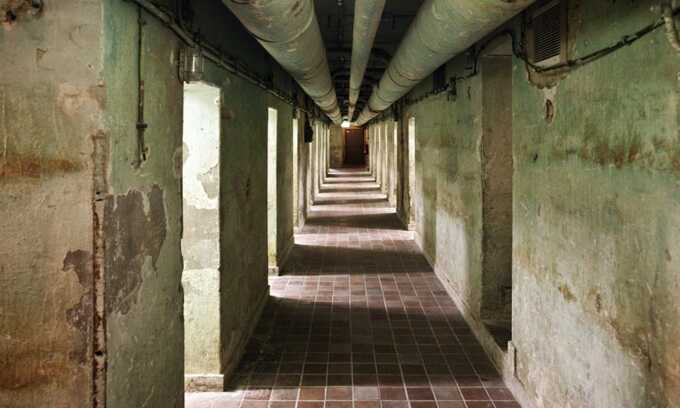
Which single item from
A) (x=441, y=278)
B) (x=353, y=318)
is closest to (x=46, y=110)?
(x=353, y=318)

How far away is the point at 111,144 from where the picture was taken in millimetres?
2074

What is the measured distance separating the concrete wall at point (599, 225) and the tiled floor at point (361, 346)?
1.76ft

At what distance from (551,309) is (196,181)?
2.73 meters

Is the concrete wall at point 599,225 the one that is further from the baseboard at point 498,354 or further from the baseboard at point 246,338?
the baseboard at point 246,338

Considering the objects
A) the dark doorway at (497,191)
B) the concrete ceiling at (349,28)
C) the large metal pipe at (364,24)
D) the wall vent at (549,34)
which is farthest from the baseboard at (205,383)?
the concrete ceiling at (349,28)

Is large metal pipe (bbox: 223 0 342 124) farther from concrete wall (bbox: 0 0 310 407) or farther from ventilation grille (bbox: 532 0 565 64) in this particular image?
ventilation grille (bbox: 532 0 565 64)

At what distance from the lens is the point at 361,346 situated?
16.4 ft

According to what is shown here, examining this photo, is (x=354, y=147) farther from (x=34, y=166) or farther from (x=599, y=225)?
(x=34, y=166)

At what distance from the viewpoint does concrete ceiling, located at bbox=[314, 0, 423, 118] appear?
5.90 meters

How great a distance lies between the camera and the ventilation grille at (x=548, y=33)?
9.96 feet

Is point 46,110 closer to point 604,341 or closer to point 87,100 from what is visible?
point 87,100

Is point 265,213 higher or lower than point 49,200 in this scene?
lower

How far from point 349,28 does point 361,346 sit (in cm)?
422

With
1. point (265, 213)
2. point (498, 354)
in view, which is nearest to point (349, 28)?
point (265, 213)
